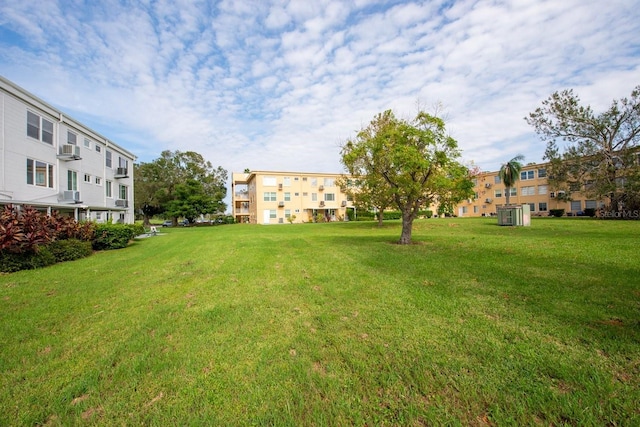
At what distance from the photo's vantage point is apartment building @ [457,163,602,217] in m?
39.6

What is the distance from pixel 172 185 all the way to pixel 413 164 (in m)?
44.7

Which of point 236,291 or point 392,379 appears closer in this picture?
point 392,379

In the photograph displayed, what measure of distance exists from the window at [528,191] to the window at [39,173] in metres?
58.2

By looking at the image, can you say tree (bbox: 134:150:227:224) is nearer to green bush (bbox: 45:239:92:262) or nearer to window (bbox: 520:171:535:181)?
green bush (bbox: 45:239:92:262)

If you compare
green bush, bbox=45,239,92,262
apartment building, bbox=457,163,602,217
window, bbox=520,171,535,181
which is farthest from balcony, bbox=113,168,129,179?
window, bbox=520,171,535,181

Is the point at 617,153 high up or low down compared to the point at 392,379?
up

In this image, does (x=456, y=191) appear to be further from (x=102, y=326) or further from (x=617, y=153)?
(x=617, y=153)

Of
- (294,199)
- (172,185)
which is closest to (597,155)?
(294,199)

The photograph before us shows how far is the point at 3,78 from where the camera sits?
43.2 feet

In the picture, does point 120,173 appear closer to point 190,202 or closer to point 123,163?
point 123,163

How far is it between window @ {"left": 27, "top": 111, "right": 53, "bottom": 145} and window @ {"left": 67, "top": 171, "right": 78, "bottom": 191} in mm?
2453

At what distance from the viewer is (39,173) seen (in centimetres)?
1606

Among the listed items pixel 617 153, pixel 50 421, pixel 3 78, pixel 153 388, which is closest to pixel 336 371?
pixel 153 388

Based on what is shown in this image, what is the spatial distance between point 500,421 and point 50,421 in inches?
151
